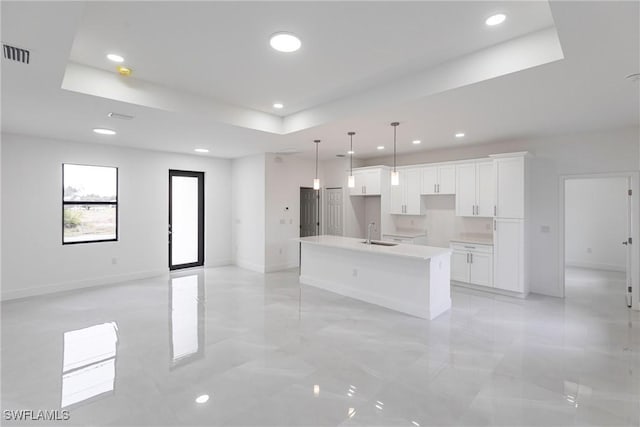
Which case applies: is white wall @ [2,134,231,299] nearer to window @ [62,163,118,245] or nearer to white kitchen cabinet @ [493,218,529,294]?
window @ [62,163,118,245]

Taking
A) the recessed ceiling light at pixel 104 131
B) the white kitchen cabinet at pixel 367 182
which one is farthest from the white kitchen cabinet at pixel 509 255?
the recessed ceiling light at pixel 104 131

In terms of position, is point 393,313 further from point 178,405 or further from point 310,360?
point 178,405

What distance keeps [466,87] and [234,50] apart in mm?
2200

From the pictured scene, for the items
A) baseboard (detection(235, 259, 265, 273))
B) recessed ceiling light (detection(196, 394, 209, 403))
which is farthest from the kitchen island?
recessed ceiling light (detection(196, 394, 209, 403))

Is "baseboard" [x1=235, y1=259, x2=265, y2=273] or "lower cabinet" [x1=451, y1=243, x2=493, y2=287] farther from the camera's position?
"baseboard" [x1=235, y1=259, x2=265, y2=273]

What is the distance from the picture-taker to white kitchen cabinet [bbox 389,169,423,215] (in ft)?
21.4

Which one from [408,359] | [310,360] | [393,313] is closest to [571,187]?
[393,313]

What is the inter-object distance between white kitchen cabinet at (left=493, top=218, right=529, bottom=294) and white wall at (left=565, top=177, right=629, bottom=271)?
3550 millimetres

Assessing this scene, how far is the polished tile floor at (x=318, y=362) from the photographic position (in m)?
2.26

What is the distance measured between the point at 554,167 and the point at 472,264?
205 centimetres

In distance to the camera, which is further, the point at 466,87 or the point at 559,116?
the point at 559,116

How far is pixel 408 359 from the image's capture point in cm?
301

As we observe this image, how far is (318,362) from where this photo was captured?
9.67ft

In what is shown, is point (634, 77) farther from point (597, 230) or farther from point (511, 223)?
point (597, 230)
